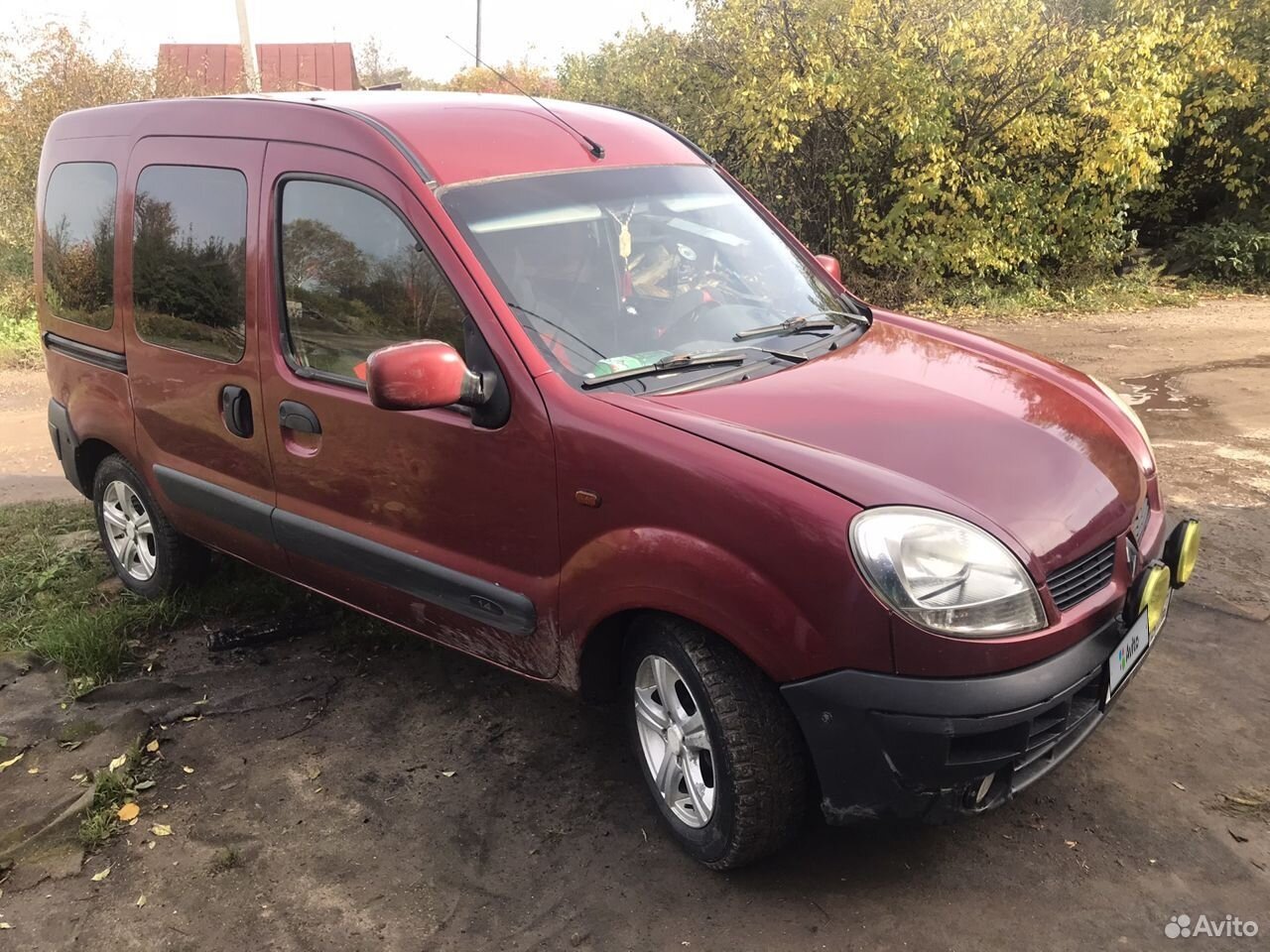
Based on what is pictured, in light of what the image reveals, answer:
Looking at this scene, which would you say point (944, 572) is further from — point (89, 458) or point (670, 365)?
point (89, 458)

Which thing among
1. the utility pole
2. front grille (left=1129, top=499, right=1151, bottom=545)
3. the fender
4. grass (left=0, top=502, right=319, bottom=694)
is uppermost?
the utility pole

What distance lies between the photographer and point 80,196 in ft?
14.3

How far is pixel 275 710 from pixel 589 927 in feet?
5.52

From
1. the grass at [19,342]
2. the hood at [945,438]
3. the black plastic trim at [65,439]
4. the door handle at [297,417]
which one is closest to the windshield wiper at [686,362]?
the hood at [945,438]

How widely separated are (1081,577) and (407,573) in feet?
6.34

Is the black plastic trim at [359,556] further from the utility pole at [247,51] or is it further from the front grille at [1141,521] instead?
the utility pole at [247,51]

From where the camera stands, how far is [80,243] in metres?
4.38

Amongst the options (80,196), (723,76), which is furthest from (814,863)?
(723,76)

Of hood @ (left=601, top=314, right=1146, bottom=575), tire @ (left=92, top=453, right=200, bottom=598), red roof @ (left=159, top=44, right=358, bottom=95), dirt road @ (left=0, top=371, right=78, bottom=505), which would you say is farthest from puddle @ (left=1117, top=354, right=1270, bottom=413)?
red roof @ (left=159, top=44, right=358, bottom=95)

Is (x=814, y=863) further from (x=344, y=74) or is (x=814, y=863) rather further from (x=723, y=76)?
(x=344, y=74)

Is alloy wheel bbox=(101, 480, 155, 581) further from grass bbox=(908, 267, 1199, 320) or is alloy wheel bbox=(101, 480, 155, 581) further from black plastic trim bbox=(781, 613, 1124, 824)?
grass bbox=(908, 267, 1199, 320)

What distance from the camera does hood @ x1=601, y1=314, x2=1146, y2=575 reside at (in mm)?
2383

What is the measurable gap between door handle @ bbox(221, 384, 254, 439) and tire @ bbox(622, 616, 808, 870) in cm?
168

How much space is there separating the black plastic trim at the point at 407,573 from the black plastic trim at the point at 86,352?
1.16 m
